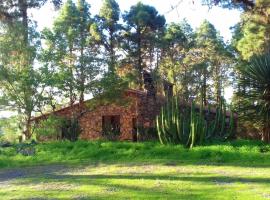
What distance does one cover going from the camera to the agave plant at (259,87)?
63.8ft

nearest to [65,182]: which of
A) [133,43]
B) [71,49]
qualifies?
[71,49]

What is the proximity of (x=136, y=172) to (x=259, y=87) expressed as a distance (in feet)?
28.6

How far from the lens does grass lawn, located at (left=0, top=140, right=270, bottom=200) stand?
9664 millimetres

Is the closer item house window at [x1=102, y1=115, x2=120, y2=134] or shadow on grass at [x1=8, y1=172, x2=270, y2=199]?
shadow on grass at [x1=8, y1=172, x2=270, y2=199]

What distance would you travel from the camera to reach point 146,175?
12.5m

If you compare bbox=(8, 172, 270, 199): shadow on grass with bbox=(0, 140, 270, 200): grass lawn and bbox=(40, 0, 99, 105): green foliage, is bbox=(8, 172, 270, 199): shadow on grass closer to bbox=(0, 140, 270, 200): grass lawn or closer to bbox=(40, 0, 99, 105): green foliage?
bbox=(0, 140, 270, 200): grass lawn

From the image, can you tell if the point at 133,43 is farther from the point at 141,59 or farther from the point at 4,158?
the point at 4,158

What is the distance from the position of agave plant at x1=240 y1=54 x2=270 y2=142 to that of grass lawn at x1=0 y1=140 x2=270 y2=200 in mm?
1350

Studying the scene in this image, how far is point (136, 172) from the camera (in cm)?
1321

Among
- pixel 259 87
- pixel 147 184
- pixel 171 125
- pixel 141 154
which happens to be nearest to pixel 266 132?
pixel 259 87

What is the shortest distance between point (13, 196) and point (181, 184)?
376 centimetres

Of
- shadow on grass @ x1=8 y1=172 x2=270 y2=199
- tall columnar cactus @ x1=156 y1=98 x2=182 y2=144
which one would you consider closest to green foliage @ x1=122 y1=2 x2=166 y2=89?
tall columnar cactus @ x1=156 y1=98 x2=182 y2=144

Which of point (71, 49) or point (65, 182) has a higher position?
point (71, 49)

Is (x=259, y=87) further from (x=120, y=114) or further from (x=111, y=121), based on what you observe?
(x=111, y=121)
